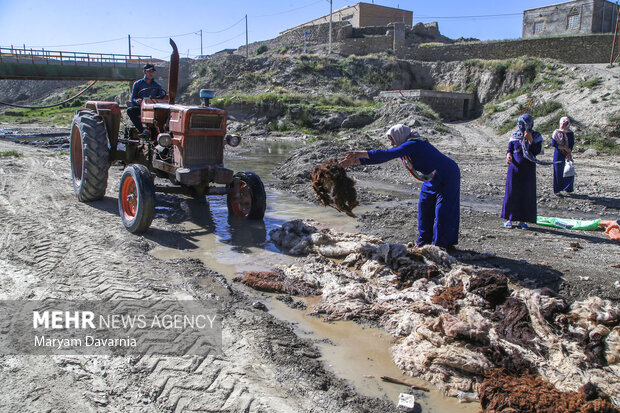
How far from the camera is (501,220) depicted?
787 cm

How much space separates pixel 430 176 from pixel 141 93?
5440mm

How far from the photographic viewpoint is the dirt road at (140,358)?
117 inches

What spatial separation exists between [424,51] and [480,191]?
30725mm

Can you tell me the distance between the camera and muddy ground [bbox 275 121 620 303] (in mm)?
5211

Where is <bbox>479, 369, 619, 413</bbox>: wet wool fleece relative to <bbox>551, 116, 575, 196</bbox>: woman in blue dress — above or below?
below

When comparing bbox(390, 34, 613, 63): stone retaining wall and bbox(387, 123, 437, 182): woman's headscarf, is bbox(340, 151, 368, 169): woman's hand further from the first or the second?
bbox(390, 34, 613, 63): stone retaining wall

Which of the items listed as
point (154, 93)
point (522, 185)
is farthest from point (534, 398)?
point (154, 93)

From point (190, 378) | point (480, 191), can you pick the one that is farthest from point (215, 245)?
point (480, 191)

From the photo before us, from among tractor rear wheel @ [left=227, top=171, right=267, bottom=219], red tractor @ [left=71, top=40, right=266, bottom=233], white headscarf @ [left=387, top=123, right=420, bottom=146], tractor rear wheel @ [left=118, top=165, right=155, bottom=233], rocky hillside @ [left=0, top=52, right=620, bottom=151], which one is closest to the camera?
white headscarf @ [left=387, top=123, right=420, bottom=146]

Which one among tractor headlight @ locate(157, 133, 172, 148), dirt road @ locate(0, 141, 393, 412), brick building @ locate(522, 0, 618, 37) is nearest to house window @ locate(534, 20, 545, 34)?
brick building @ locate(522, 0, 618, 37)

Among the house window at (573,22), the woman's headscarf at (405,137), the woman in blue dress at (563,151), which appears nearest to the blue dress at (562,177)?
the woman in blue dress at (563,151)

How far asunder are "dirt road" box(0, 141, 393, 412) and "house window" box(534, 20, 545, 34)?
4088cm

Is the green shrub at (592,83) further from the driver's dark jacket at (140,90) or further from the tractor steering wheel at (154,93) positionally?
the driver's dark jacket at (140,90)

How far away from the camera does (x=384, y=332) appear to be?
4.12 meters
